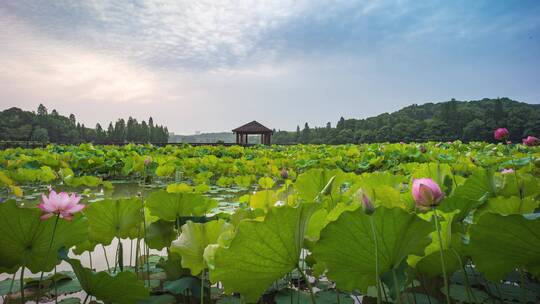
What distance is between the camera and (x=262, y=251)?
2.02ft

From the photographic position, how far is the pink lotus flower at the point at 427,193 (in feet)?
2.04

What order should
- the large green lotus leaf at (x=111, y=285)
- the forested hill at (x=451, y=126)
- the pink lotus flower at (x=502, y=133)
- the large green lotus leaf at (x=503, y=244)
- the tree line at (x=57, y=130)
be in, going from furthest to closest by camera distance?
the tree line at (x=57, y=130), the forested hill at (x=451, y=126), the pink lotus flower at (x=502, y=133), the large green lotus leaf at (x=111, y=285), the large green lotus leaf at (x=503, y=244)

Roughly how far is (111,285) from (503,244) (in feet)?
2.61

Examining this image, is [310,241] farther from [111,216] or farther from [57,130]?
[57,130]

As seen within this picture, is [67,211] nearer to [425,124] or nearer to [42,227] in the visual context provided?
[42,227]

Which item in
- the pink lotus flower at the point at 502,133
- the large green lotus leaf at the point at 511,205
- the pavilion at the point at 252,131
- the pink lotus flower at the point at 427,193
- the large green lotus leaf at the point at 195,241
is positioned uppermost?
the pavilion at the point at 252,131

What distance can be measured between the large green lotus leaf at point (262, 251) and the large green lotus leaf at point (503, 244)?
1.05 ft

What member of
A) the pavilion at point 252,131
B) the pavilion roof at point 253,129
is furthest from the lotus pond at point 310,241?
the pavilion roof at point 253,129

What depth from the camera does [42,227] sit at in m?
0.76

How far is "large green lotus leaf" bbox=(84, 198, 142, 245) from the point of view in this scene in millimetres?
971

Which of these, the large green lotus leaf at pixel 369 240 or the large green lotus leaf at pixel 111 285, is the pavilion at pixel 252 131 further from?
the large green lotus leaf at pixel 369 240

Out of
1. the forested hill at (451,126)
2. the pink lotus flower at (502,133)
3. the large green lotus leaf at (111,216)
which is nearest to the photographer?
the large green lotus leaf at (111,216)

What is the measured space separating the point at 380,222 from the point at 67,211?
652 millimetres

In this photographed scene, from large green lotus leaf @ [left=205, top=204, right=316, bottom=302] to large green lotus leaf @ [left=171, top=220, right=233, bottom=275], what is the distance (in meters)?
0.15
